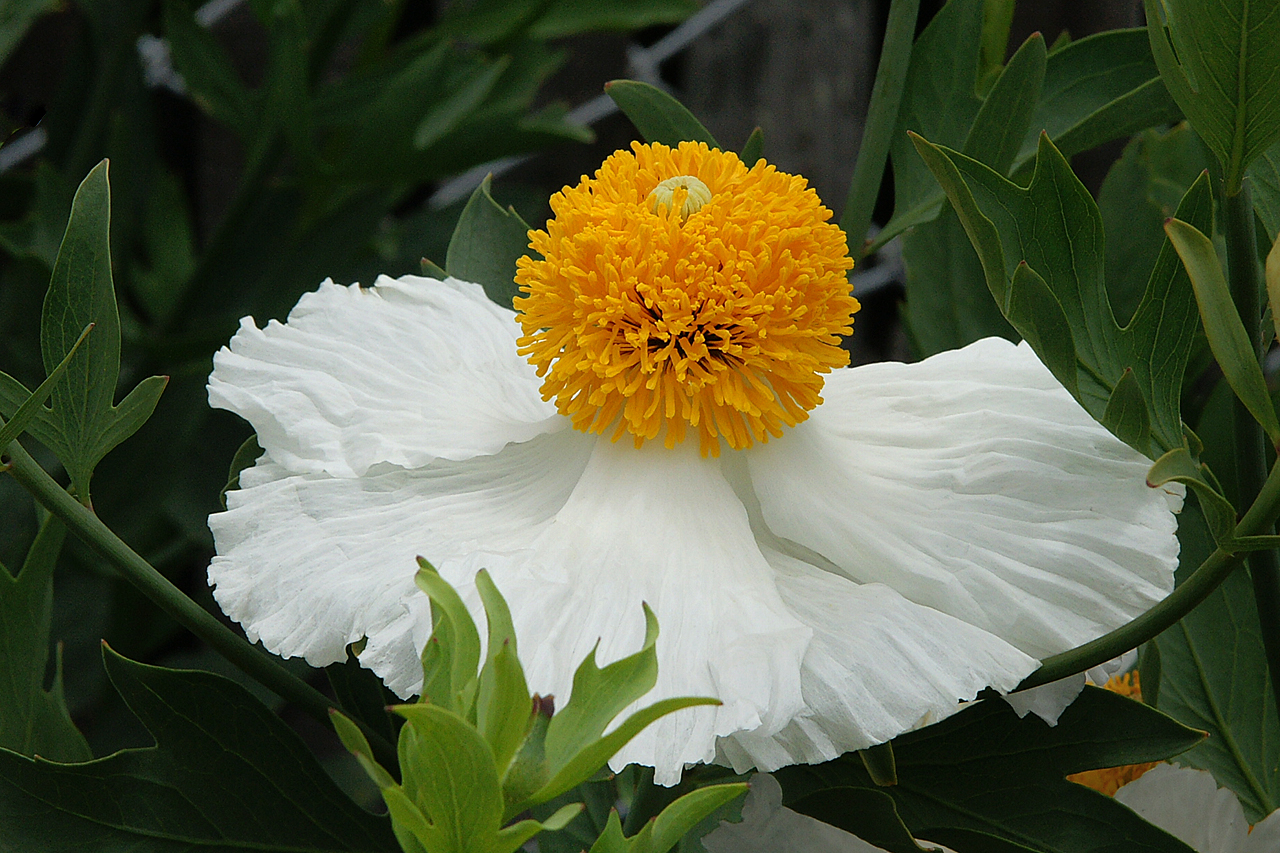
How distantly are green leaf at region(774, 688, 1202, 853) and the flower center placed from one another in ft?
0.43

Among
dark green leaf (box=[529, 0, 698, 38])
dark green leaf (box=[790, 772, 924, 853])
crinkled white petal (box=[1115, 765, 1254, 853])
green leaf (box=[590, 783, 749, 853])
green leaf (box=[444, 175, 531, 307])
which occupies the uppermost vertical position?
dark green leaf (box=[529, 0, 698, 38])

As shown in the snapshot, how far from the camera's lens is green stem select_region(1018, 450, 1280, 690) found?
0.34 metres

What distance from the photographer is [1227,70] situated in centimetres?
36

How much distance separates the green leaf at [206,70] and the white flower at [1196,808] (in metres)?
1.00

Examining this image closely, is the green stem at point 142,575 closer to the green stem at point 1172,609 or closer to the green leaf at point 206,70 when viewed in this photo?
the green stem at point 1172,609

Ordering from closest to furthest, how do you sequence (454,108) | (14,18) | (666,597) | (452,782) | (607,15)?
(452,782) < (666,597) < (14,18) < (454,108) < (607,15)

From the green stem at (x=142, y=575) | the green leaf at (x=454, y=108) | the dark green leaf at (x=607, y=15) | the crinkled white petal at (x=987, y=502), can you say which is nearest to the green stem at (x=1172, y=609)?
the crinkled white petal at (x=987, y=502)

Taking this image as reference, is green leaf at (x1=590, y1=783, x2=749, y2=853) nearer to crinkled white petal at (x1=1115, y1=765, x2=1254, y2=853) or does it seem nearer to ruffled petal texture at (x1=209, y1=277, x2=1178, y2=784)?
ruffled petal texture at (x1=209, y1=277, x2=1178, y2=784)

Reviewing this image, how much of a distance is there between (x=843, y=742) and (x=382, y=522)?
18cm

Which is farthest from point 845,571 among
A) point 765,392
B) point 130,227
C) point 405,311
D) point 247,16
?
point 247,16

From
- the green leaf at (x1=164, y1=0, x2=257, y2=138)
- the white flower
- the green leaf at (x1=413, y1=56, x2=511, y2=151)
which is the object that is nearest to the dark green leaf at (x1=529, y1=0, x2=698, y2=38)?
the green leaf at (x1=413, y1=56, x2=511, y2=151)

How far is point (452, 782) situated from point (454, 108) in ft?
2.87

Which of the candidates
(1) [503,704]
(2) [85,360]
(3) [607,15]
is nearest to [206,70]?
(3) [607,15]

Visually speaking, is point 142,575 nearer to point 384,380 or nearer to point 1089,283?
point 384,380
